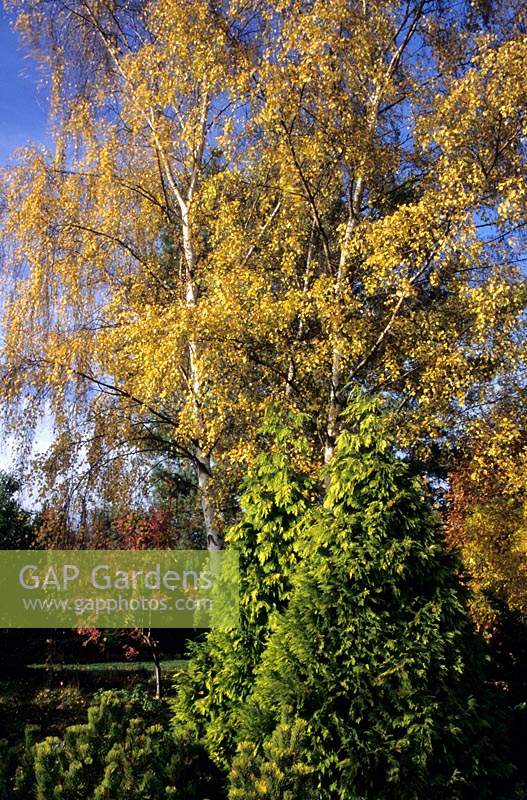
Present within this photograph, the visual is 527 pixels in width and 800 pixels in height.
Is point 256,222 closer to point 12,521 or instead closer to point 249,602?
point 249,602

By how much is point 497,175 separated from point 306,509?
5.09 metres

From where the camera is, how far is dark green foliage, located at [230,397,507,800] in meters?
4.36

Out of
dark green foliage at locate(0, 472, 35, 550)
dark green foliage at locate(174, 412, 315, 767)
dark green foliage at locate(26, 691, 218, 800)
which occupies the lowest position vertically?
dark green foliage at locate(26, 691, 218, 800)

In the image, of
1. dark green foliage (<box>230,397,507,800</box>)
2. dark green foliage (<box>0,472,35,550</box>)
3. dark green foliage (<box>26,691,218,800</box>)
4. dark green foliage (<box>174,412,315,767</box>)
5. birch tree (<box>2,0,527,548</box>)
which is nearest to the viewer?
dark green foliage (<box>26,691,218,800</box>)

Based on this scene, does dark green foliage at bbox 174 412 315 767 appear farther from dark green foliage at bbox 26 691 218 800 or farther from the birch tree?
the birch tree

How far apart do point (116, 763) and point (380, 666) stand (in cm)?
164

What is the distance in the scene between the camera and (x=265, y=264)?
1092cm

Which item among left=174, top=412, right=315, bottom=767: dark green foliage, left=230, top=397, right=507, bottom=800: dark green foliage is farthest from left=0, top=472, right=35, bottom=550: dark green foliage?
left=230, top=397, right=507, bottom=800: dark green foliage

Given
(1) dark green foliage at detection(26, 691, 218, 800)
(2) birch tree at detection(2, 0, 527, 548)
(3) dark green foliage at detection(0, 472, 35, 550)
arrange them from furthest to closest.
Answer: (3) dark green foliage at detection(0, 472, 35, 550)
(2) birch tree at detection(2, 0, 527, 548)
(1) dark green foliage at detection(26, 691, 218, 800)

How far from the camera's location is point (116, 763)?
367 cm

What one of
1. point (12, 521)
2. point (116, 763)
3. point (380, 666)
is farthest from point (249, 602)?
point (12, 521)

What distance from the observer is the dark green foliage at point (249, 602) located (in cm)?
554

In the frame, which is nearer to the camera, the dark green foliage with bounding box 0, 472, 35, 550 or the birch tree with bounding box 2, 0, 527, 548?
the birch tree with bounding box 2, 0, 527, 548

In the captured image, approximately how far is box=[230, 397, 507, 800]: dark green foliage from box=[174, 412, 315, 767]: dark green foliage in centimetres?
65
